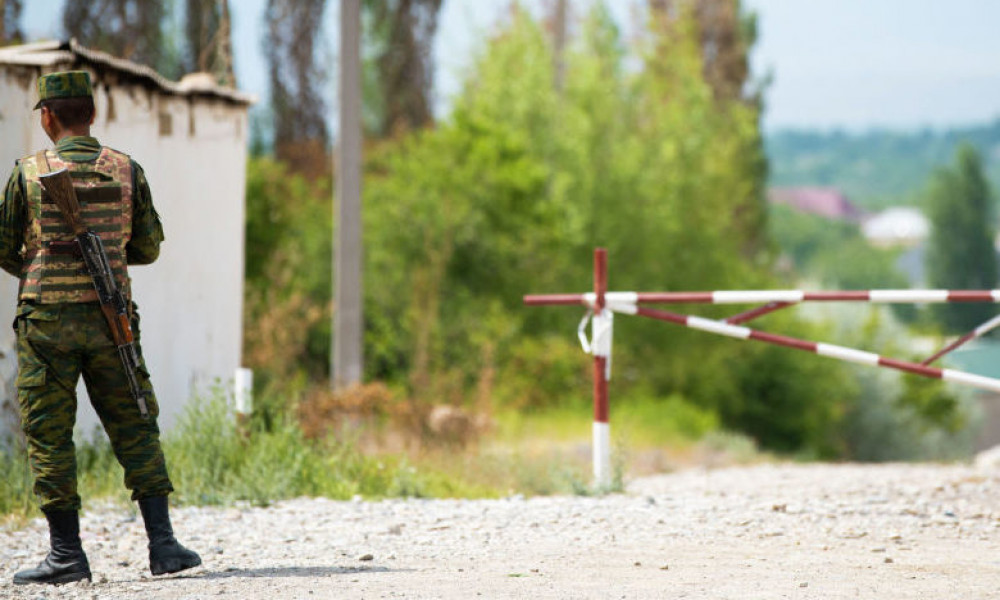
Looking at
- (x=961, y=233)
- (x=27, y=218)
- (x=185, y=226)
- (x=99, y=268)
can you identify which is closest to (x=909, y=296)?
(x=99, y=268)

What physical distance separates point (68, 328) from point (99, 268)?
267 millimetres

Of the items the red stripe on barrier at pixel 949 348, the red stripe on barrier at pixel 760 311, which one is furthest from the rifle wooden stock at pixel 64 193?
the red stripe on barrier at pixel 949 348

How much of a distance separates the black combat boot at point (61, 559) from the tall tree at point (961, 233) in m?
98.2

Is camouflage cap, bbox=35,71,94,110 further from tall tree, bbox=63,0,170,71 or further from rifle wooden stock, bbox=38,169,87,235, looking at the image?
tall tree, bbox=63,0,170,71

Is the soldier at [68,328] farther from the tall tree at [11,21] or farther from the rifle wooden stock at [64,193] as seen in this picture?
the tall tree at [11,21]

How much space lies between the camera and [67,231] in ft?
20.3

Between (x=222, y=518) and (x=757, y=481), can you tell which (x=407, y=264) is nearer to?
(x=757, y=481)

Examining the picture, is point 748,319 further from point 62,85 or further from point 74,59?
point 62,85

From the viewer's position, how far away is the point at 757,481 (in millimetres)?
10859

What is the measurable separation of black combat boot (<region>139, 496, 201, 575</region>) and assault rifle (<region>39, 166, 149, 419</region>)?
491mm

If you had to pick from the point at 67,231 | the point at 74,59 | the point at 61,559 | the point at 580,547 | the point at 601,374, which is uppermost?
the point at 74,59

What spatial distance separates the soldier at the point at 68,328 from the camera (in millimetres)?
6168

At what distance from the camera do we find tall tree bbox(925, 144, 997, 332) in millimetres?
101262

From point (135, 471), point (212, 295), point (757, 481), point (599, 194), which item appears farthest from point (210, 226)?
point (599, 194)
